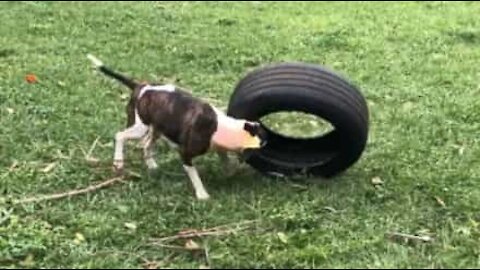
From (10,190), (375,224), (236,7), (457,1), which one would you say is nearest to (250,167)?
(375,224)

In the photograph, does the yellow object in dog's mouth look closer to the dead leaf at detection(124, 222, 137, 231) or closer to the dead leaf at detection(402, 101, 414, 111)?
the dead leaf at detection(124, 222, 137, 231)

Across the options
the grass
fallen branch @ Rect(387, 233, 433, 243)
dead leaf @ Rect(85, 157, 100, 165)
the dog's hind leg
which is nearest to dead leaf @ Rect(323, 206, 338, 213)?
the grass

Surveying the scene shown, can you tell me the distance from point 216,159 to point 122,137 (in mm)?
591

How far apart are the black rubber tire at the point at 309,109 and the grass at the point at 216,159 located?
0.11m

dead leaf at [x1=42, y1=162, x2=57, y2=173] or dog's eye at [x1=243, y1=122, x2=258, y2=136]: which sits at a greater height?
dog's eye at [x1=243, y1=122, x2=258, y2=136]

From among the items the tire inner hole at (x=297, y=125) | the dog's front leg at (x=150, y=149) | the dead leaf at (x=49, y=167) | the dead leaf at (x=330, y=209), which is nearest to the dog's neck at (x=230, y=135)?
the dog's front leg at (x=150, y=149)

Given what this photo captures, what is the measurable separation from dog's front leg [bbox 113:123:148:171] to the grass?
13 centimetres

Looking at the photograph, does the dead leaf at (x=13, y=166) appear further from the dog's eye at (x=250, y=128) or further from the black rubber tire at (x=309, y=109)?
the dog's eye at (x=250, y=128)

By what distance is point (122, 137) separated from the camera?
5.03 m

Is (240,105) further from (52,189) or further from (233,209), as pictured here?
(52,189)

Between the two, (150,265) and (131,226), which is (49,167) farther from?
(150,265)

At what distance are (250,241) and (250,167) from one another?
37.7 inches

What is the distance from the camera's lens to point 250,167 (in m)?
5.15

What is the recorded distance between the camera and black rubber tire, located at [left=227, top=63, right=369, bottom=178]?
15.7ft
